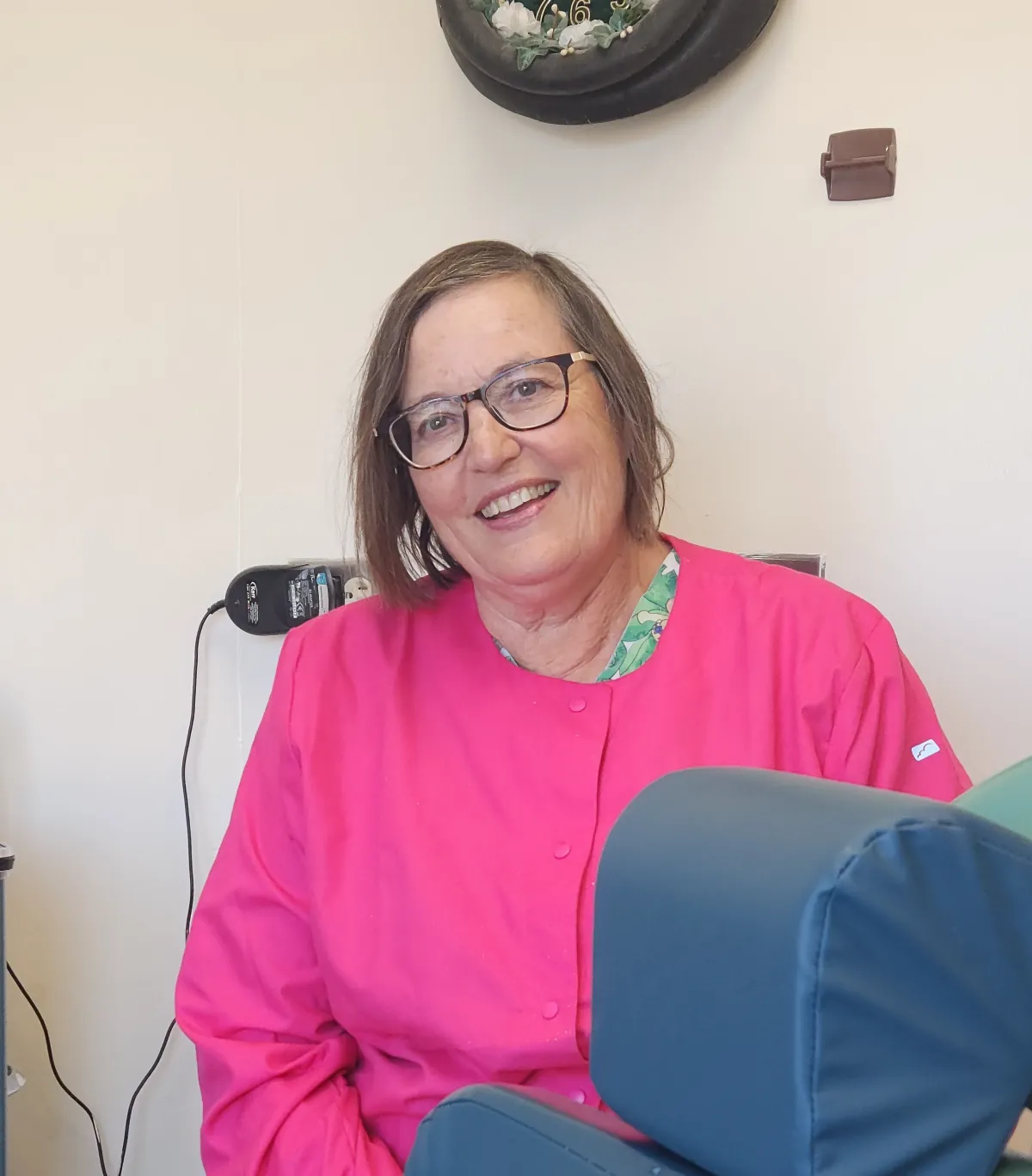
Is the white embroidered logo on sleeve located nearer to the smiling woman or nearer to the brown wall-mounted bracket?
the smiling woman

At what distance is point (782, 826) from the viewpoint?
409 millimetres

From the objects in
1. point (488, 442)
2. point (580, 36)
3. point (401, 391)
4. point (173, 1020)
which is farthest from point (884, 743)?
point (173, 1020)

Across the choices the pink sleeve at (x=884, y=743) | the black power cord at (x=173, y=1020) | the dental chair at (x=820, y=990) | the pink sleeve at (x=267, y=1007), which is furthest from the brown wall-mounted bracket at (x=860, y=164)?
the dental chair at (x=820, y=990)

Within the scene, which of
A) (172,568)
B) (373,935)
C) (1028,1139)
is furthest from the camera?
(172,568)

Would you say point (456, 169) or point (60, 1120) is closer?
point (60, 1120)

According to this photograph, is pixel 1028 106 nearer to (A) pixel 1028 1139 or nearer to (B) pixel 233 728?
(A) pixel 1028 1139

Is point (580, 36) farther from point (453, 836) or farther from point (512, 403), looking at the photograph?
point (453, 836)

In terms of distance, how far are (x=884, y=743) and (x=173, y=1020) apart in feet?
3.76

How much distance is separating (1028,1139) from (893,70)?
1.26m

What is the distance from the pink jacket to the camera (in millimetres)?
→ 991

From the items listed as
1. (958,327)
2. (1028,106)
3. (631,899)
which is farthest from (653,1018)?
(1028,106)

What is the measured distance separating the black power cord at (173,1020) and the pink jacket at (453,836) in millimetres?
472

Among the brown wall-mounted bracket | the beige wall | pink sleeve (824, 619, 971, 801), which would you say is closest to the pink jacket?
pink sleeve (824, 619, 971, 801)

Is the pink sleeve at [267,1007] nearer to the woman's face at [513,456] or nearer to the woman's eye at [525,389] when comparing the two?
the woman's face at [513,456]
